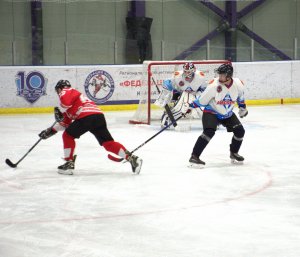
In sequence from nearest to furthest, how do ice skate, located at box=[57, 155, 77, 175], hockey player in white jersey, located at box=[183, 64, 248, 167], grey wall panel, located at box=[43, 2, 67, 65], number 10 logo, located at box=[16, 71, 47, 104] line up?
ice skate, located at box=[57, 155, 77, 175]
hockey player in white jersey, located at box=[183, 64, 248, 167]
number 10 logo, located at box=[16, 71, 47, 104]
grey wall panel, located at box=[43, 2, 67, 65]

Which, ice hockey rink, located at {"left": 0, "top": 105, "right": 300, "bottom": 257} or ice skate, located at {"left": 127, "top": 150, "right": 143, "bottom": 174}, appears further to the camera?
ice skate, located at {"left": 127, "top": 150, "right": 143, "bottom": 174}

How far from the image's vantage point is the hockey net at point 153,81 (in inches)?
424

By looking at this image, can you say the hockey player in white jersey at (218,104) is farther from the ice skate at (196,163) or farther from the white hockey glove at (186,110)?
the white hockey glove at (186,110)

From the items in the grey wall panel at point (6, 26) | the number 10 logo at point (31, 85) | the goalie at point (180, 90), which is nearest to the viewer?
the goalie at point (180, 90)

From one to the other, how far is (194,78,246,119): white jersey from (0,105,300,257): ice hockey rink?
1.80ft

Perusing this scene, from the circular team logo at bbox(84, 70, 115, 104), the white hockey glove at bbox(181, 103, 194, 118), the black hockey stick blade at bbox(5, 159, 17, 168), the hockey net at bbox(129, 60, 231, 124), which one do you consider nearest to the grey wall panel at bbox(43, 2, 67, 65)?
the circular team logo at bbox(84, 70, 115, 104)

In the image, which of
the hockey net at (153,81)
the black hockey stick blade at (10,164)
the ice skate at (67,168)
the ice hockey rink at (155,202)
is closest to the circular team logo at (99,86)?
the hockey net at (153,81)

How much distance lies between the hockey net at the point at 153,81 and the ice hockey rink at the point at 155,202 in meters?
1.62

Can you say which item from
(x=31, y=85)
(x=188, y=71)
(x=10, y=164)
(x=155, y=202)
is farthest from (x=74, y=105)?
(x=31, y=85)

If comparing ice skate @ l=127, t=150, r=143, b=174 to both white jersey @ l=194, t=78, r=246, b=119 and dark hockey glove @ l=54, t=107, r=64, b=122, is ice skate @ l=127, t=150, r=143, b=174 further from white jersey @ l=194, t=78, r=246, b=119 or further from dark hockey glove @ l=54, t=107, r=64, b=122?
white jersey @ l=194, t=78, r=246, b=119

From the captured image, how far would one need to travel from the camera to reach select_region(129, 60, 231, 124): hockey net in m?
10.8

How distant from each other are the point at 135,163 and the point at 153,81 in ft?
14.7

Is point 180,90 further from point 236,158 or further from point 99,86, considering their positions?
point 236,158

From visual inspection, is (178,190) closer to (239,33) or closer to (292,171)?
(292,171)
